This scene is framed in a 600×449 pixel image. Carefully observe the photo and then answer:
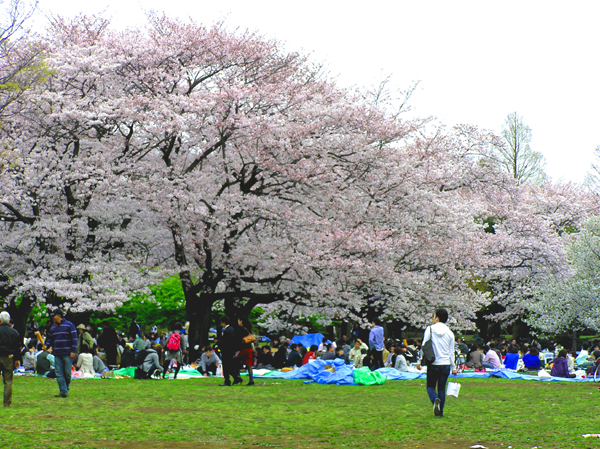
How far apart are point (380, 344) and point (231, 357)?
6.70 meters

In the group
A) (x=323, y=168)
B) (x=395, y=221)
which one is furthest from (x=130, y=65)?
(x=395, y=221)

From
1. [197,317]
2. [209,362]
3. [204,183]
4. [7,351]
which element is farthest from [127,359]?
[7,351]

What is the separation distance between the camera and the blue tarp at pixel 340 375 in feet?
59.0

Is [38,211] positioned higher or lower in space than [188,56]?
lower

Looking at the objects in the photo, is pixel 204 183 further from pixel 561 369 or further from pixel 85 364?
pixel 561 369

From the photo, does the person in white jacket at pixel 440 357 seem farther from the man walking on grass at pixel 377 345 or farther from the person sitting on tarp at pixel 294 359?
the person sitting on tarp at pixel 294 359

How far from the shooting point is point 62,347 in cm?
1336

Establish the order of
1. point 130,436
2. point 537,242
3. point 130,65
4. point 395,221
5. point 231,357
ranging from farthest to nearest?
point 537,242 → point 395,221 → point 130,65 → point 231,357 → point 130,436

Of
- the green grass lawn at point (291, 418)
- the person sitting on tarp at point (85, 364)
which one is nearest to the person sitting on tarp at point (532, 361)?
the green grass lawn at point (291, 418)

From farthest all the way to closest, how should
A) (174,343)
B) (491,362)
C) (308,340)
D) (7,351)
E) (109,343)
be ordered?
(308,340), (109,343), (491,362), (174,343), (7,351)

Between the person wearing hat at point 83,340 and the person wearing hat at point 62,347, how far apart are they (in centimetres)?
758

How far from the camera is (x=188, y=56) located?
24.8m

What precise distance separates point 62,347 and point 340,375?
23.8 feet

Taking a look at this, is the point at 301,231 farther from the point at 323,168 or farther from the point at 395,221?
the point at 395,221
